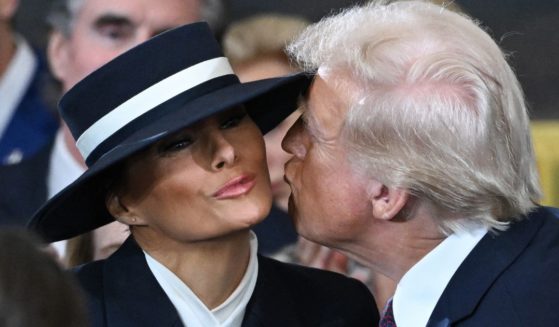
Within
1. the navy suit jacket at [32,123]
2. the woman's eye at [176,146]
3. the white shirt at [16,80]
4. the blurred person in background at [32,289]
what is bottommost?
the navy suit jacket at [32,123]

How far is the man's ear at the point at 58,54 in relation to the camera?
327 centimetres

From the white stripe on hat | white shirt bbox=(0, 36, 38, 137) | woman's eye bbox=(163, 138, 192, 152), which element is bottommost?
white shirt bbox=(0, 36, 38, 137)

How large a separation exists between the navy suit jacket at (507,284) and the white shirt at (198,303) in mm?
333

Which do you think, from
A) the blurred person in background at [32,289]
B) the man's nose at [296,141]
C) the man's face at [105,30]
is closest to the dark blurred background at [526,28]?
the man's face at [105,30]

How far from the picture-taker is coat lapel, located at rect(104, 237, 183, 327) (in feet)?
6.45

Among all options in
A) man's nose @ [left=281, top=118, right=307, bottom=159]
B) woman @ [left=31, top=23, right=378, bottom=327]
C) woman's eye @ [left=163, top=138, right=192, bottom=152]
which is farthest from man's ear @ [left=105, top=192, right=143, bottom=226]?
man's nose @ [left=281, top=118, right=307, bottom=159]

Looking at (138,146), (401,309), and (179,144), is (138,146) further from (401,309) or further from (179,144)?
(401,309)

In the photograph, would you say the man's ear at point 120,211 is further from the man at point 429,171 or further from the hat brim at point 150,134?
the man at point 429,171

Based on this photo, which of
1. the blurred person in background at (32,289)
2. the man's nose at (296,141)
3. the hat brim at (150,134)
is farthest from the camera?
the man's nose at (296,141)

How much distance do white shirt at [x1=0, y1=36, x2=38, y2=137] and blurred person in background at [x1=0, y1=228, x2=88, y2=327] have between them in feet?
7.00

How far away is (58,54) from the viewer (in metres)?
3.28

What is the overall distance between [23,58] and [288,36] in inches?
30.4

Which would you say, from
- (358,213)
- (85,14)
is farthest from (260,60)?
(358,213)

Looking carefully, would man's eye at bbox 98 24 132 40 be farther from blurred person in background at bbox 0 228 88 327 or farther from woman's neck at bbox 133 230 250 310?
blurred person in background at bbox 0 228 88 327
